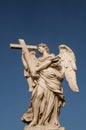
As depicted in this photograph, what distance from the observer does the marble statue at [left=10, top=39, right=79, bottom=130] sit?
12.6 m

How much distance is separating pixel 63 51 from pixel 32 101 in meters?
2.01

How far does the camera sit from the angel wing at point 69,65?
42.9 ft

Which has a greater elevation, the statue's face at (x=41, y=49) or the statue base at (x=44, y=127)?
the statue's face at (x=41, y=49)

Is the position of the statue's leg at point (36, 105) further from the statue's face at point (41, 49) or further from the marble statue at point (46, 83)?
the statue's face at point (41, 49)

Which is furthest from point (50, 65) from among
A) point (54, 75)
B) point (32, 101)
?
point (32, 101)

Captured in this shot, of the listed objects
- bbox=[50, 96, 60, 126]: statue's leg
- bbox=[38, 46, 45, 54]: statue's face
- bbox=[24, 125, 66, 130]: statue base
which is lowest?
bbox=[24, 125, 66, 130]: statue base

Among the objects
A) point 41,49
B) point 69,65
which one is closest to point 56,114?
point 69,65

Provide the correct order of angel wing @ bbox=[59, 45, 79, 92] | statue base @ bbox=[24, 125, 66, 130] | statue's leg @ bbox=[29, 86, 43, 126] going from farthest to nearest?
1. angel wing @ bbox=[59, 45, 79, 92]
2. statue's leg @ bbox=[29, 86, 43, 126]
3. statue base @ bbox=[24, 125, 66, 130]

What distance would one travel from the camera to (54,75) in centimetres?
1294

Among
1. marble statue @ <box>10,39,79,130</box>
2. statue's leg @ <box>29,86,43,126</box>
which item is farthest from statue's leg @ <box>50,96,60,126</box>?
statue's leg @ <box>29,86,43,126</box>

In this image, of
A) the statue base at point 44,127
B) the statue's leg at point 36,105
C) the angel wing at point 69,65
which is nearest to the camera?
the statue base at point 44,127

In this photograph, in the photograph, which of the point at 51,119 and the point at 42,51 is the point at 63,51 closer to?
the point at 42,51

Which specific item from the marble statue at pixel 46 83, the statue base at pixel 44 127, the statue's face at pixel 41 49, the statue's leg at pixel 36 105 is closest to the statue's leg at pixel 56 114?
the marble statue at pixel 46 83

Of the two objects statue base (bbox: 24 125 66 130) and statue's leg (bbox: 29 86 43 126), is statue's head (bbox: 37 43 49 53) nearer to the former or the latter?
statue's leg (bbox: 29 86 43 126)
